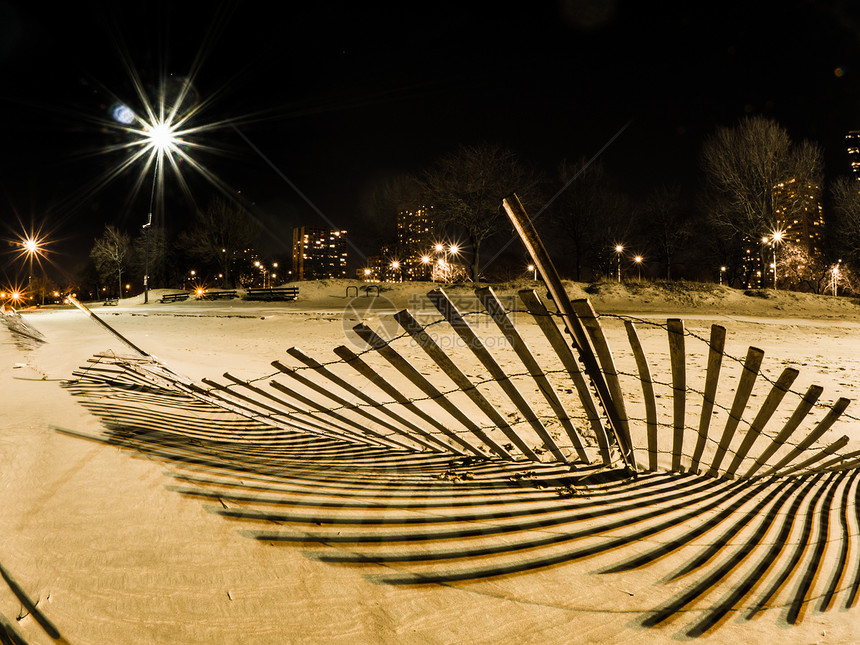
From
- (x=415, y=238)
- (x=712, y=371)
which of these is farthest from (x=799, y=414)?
(x=415, y=238)

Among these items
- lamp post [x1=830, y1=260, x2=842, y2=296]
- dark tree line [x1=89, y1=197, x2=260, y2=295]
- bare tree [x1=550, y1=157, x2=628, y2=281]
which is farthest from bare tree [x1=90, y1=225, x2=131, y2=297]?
lamp post [x1=830, y1=260, x2=842, y2=296]

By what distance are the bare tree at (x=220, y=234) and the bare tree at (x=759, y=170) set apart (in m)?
44.0

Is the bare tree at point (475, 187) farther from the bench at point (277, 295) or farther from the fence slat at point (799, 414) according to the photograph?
the fence slat at point (799, 414)

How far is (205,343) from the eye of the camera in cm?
912

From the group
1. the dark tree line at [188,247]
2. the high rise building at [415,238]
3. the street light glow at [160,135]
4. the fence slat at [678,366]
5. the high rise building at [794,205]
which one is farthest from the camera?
the dark tree line at [188,247]

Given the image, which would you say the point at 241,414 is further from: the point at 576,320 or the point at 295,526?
the point at 576,320

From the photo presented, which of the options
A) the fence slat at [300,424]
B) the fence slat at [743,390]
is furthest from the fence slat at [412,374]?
the fence slat at [743,390]

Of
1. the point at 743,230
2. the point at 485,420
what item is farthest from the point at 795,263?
the point at 485,420

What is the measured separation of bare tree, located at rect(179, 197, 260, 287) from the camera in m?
43.5

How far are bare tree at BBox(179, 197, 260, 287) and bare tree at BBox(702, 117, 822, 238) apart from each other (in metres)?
44.0

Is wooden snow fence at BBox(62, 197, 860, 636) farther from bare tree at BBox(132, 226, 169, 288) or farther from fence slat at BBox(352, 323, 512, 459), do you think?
bare tree at BBox(132, 226, 169, 288)

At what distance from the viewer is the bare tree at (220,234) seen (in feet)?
143

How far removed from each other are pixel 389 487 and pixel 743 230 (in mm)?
33816

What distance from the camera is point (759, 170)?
25.6m
